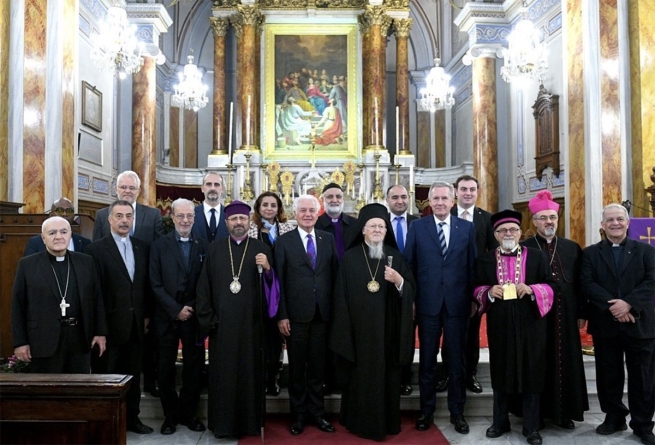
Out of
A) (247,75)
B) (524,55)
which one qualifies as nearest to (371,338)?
(524,55)

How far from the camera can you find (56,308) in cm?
410

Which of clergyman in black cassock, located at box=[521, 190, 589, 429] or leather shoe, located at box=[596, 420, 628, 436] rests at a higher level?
clergyman in black cassock, located at box=[521, 190, 589, 429]

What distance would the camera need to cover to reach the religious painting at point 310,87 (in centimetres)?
1486

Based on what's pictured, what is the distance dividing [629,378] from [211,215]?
365 cm

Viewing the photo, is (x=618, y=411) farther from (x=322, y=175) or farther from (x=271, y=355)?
(x=322, y=175)

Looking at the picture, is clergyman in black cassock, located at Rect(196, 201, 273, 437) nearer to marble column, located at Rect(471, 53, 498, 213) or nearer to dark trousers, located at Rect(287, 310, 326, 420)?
dark trousers, located at Rect(287, 310, 326, 420)

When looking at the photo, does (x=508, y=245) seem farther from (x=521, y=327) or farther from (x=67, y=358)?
(x=67, y=358)

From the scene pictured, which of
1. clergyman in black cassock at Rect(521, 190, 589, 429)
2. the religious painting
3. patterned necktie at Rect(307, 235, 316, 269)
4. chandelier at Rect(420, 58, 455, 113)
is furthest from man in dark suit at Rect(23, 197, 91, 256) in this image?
the religious painting

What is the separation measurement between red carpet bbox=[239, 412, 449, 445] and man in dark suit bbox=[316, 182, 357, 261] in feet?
4.88

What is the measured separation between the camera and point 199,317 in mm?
4469

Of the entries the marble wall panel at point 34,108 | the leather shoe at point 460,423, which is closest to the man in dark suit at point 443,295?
the leather shoe at point 460,423

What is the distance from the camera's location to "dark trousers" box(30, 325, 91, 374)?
4062 millimetres

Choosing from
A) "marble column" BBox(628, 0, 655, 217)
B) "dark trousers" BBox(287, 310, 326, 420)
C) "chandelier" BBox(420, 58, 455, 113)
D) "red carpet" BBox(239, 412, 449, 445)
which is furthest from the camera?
"chandelier" BBox(420, 58, 455, 113)

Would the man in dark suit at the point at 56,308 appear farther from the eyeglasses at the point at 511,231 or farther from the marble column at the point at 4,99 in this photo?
the marble column at the point at 4,99
